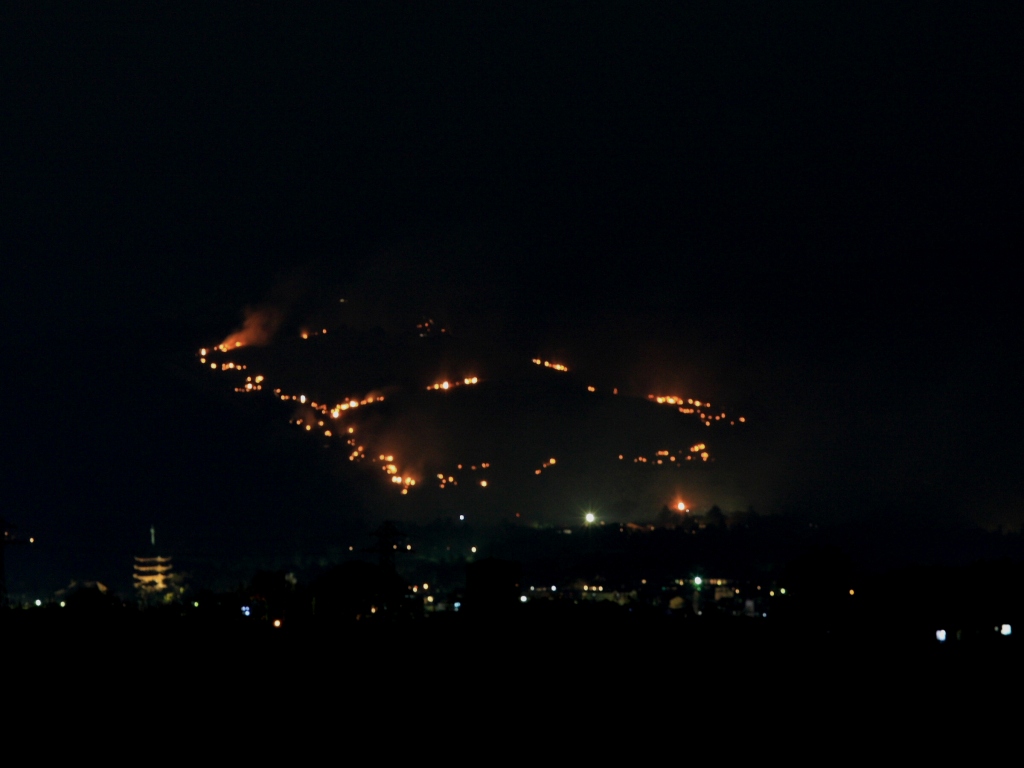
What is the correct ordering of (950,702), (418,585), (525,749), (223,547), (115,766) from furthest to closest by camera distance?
1. (223,547)
2. (418,585)
3. (950,702)
4. (525,749)
5. (115,766)

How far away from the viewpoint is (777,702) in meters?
6.10

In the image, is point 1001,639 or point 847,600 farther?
point 847,600

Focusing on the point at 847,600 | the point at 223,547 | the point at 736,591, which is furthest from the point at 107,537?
the point at 847,600

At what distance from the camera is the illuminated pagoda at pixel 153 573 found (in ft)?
252

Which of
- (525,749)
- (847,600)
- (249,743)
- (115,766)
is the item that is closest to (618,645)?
(525,749)

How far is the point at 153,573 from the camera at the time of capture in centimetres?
8125

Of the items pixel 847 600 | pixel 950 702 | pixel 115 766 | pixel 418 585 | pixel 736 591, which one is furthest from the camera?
pixel 418 585

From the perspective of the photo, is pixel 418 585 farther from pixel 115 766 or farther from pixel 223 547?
pixel 115 766

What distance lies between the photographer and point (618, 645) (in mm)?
7273

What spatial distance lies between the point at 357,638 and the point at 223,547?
247 ft

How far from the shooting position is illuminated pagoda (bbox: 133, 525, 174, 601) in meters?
76.9

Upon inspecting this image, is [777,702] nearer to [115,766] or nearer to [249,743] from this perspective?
[249,743]

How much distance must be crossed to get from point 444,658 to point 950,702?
3.22 m

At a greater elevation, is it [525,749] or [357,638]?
[357,638]
